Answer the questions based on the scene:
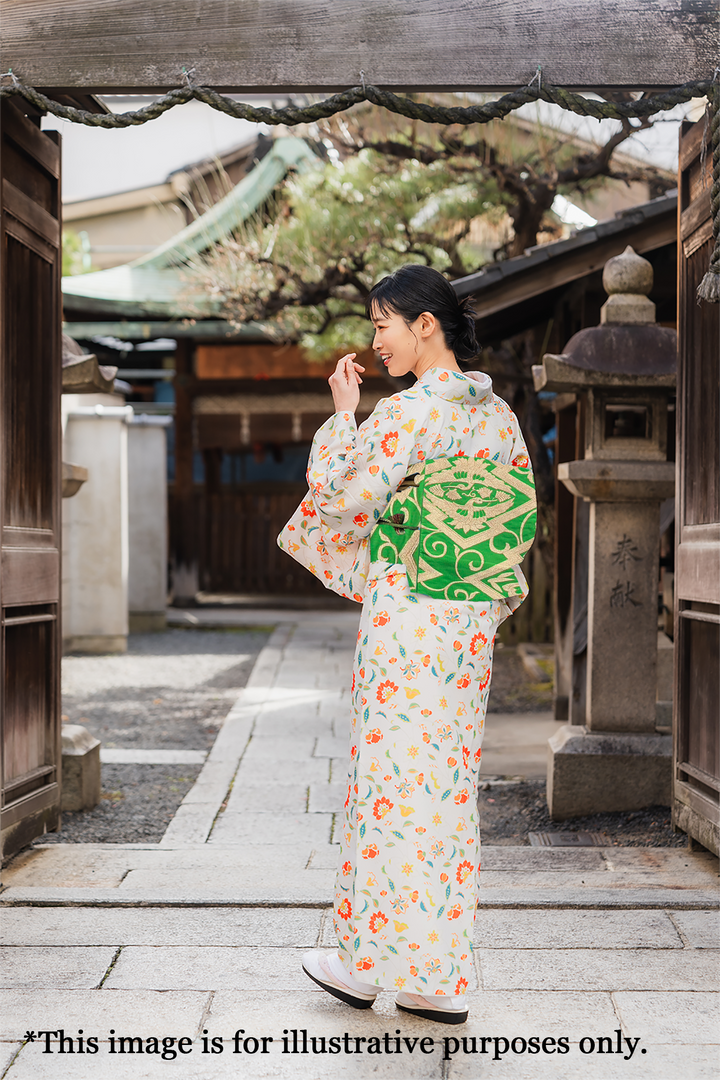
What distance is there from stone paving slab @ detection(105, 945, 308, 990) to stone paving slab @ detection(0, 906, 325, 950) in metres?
0.07

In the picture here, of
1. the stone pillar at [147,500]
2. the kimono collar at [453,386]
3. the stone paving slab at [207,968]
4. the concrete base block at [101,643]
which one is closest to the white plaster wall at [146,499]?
the stone pillar at [147,500]

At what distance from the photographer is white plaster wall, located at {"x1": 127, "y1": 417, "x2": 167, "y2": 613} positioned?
13.4m

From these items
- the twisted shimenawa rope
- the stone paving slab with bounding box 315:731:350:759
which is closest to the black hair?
the twisted shimenawa rope

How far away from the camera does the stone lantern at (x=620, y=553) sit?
5.18m

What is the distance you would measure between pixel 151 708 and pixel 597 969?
610 cm

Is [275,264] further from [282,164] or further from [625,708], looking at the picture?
[625,708]

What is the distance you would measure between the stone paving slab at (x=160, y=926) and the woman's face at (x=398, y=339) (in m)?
1.86

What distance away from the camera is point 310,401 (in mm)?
15391

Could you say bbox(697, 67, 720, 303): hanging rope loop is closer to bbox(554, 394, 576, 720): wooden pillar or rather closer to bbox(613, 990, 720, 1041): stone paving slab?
bbox(613, 990, 720, 1041): stone paving slab

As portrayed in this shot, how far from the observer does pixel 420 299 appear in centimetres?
285

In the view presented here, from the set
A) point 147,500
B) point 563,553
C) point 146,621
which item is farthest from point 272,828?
point 146,621

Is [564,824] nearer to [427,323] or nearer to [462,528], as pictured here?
[462,528]

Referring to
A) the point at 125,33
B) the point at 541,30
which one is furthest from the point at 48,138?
the point at 541,30

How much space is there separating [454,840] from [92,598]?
31.4 feet
